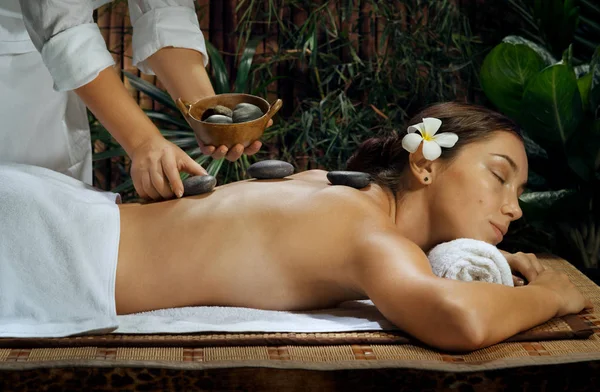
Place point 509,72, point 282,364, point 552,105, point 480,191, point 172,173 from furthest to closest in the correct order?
point 509,72 < point 552,105 < point 480,191 < point 172,173 < point 282,364

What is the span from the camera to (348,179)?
2.13 m

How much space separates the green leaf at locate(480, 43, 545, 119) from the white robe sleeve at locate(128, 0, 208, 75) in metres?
1.26

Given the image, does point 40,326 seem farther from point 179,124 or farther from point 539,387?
point 179,124

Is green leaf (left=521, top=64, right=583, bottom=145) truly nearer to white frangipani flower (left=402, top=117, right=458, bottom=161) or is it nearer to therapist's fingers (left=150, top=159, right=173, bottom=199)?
white frangipani flower (left=402, top=117, right=458, bottom=161)

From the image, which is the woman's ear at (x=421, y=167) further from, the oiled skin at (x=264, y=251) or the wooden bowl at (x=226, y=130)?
the wooden bowl at (x=226, y=130)

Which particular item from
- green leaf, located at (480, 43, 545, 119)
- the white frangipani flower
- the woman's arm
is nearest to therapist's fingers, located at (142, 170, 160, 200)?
the woman's arm

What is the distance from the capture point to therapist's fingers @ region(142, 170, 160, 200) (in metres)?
1.99

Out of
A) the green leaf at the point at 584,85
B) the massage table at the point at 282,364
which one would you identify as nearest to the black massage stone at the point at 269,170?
the massage table at the point at 282,364

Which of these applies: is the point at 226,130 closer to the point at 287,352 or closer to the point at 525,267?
the point at 287,352

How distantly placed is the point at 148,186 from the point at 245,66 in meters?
1.81

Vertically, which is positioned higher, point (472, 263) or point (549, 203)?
point (472, 263)

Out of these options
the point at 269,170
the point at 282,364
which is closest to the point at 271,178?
the point at 269,170

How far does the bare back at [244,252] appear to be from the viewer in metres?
1.96

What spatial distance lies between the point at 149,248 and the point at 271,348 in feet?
1.46
